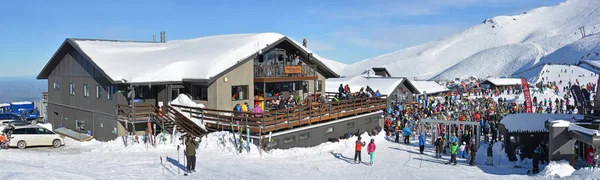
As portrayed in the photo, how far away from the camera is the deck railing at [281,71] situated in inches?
1005

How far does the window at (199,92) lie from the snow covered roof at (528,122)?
13.5 m

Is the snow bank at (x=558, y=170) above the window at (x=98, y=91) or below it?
below

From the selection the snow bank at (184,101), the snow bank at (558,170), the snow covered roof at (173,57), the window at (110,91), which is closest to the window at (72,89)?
the snow covered roof at (173,57)

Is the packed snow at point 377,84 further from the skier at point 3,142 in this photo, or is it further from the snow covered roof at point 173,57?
the skier at point 3,142

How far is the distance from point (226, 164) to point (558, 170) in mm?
11254

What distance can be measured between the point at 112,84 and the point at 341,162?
1127 cm

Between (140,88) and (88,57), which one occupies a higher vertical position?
(88,57)

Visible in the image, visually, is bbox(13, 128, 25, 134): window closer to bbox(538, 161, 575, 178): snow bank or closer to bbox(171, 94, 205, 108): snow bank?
bbox(171, 94, 205, 108): snow bank

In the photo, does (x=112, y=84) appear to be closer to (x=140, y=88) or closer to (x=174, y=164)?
(x=140, y=88)

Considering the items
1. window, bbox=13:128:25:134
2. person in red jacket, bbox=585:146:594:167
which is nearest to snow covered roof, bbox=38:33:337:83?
window, bbox=13:128:25:134

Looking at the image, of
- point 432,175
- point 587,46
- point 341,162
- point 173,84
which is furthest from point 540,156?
point 587,46

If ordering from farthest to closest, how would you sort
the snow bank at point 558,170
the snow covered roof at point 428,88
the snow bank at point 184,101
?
1. the snow covered roof at point 428,88
2. the snow bank at point 184,101
3. the snow bank at point 558,170

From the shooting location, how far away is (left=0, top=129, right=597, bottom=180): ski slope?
52.2 ft

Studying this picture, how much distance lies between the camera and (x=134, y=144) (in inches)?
843
